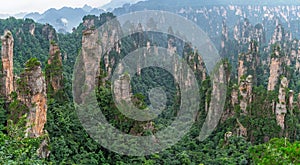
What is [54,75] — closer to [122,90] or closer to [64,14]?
[122,90]

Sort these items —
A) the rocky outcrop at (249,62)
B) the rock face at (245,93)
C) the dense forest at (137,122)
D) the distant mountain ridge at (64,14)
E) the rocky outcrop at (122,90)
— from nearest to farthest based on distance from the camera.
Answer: the dense forest at (137,122) < the rocky outcrop at (122,90) < the rock face at (245,93) < the rocky outcrop at (249,62) < the distant mountain ridge at (64,14)

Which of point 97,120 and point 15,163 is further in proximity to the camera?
point 97,120

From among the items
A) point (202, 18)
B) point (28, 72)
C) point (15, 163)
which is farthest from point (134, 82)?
point (202, 18)

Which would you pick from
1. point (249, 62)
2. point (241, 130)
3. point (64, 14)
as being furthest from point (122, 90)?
point (64, 14)

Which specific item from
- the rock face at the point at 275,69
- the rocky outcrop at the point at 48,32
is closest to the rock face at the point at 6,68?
the rock face at the point at 275,69

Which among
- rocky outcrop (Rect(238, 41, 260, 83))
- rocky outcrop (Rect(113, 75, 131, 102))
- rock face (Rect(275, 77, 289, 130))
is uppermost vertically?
rocky outcrop (Rect(238, 41, 260, 83))

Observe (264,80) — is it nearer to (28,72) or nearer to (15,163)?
(28,72)

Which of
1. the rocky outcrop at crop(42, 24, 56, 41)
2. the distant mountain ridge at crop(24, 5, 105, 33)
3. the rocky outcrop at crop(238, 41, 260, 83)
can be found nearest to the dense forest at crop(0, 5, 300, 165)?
the rocky outcrop at crop(238, 41, 260, 83)

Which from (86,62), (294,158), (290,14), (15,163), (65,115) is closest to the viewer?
(15,163)

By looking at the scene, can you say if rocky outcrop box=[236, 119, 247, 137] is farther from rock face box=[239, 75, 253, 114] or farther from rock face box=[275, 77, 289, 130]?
rock face box=[275, 77, 289, 130]

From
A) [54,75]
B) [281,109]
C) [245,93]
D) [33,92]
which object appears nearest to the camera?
[33,92]

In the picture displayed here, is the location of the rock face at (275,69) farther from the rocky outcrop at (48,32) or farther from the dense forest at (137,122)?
the rocky outcrop at (48,32)
